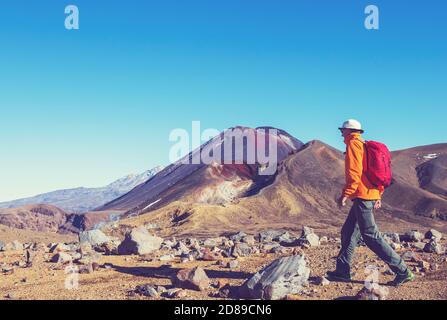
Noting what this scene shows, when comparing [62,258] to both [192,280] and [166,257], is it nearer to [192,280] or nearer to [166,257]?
[166,257]

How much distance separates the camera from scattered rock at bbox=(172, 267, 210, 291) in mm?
6930

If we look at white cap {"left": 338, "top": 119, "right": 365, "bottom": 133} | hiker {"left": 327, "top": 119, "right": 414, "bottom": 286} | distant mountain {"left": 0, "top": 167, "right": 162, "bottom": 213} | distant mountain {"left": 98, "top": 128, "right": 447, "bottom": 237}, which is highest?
white cap {"left": 338, "top": 119, "right": 365, "bottom": 133}

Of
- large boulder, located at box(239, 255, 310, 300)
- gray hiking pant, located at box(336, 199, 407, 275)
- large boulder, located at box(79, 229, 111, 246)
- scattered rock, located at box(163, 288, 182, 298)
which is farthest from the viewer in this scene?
large boulder, located at box(79, 229, 111, 246)

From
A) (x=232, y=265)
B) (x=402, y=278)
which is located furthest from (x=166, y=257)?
(x=402, y=278)

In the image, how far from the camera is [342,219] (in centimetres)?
3338

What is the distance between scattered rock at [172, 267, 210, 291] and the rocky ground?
0.05ft

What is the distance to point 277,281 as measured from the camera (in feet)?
20.7

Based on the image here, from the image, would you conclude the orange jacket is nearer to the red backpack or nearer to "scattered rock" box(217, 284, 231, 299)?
the red backpack

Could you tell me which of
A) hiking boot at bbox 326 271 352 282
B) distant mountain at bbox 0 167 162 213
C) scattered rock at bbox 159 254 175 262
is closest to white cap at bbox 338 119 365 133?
hiking boot at bbox 326 271 352 282

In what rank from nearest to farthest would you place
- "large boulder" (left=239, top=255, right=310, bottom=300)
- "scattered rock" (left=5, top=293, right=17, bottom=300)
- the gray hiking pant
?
"large boulder" (left=239, top=255, right=310, bottom=300) < "scattered rock" (left=5, top=293, right=17, bottom=300) < the gray hiking pant

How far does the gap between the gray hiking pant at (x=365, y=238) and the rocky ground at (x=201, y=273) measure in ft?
1.10

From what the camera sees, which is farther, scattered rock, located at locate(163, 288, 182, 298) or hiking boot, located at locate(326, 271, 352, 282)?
hiking boot, located at locate(326, 271, 352, 282)

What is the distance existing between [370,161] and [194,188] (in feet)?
124
